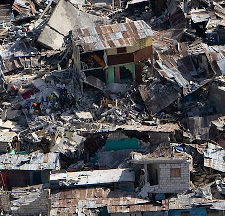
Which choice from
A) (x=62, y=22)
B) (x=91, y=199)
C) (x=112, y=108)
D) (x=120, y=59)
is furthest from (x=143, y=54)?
(x=91, y=199)

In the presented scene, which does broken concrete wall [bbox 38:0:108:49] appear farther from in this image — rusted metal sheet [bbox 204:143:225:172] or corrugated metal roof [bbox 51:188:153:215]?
Answer: corrugated metal roof [bbox 51:188:153:215]

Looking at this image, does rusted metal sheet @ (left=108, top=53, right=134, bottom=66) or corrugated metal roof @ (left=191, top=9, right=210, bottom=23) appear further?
corrugated metal roof @ (left=191, top=9, right=210, bottom=23)

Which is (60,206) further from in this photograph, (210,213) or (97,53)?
(97,53)

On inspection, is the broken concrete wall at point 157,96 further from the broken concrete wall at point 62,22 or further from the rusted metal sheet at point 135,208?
the broken concrete wall at point 62,22

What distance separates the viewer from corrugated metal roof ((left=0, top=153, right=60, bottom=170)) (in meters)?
32.7

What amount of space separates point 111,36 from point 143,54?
193 cm

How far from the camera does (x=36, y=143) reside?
35625mm

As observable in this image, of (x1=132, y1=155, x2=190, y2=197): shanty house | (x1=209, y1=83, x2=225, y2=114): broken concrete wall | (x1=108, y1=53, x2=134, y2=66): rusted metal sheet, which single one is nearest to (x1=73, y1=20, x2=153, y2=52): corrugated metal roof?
(x1=108, y1=53, x2=134, y2=66): rusted metal sheet

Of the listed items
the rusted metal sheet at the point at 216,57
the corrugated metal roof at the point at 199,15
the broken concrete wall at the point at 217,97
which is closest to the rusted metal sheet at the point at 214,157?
the broken concrete wall at the point at 217,97

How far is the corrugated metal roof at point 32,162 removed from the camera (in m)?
32.7

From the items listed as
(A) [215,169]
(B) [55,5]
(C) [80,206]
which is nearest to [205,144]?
(A) [215,169]

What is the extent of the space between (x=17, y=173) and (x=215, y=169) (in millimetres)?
8574

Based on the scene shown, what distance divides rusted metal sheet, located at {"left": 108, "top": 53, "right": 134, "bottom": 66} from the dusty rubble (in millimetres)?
51

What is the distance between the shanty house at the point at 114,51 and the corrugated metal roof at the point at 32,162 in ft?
23.2
